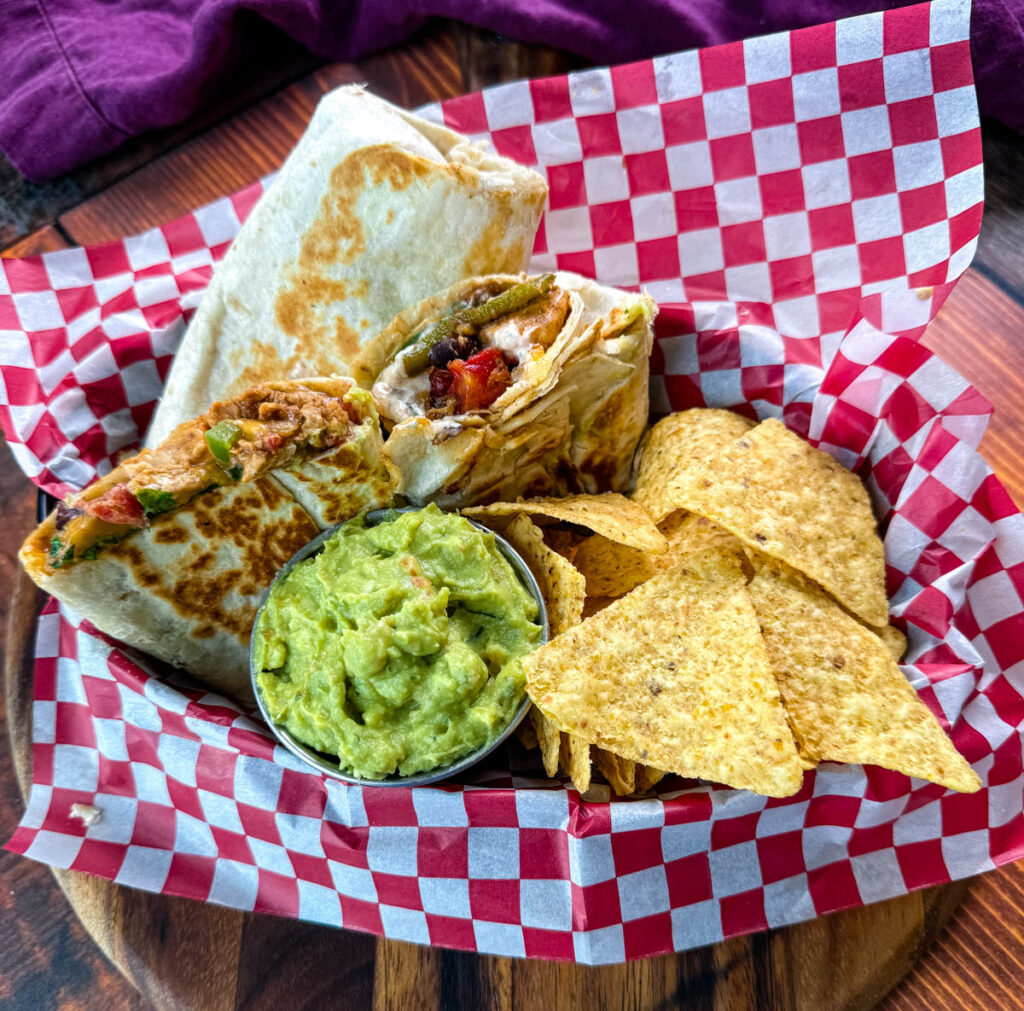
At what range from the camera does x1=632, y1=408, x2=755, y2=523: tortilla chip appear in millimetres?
1982

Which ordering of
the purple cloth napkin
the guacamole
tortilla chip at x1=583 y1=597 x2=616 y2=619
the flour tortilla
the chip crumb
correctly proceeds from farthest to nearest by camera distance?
the purple cloth napkin, tortilla chip at x1=583 y1=597 x2=616 y2=619, the chip crumb, the flour tortilla, the guacamole

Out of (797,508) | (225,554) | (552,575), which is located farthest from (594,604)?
(225,554)

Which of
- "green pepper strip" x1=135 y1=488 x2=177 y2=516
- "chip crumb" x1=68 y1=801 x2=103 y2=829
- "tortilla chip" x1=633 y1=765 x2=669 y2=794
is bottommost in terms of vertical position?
"chip crumb" x1=68 y1=801 x2=103 y2=829

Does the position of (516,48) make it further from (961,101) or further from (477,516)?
(477,516)

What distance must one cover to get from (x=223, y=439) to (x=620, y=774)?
3.39 feet

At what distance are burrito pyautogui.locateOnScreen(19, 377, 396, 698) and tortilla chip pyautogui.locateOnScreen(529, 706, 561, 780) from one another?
58 cm

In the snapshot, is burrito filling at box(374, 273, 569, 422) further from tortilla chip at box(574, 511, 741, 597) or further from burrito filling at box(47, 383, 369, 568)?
tortilla chip at box(574, 511, 741, 597)

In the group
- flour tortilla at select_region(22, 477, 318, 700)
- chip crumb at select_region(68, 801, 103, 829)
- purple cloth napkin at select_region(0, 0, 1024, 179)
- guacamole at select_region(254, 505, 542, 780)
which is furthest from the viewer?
purple cloth napkin at select_region(0, 0, 1024, 179)

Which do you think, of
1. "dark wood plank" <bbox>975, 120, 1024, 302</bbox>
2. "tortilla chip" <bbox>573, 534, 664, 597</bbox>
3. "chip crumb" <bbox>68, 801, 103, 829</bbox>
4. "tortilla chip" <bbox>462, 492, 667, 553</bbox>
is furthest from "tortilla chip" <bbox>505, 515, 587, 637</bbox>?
"dark wood plank" <bbox>975, 120, 1024, 302</bbox>

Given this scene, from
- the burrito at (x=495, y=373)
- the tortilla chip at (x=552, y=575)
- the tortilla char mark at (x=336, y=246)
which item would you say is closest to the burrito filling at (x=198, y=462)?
the burrito at (x=495, y=373)

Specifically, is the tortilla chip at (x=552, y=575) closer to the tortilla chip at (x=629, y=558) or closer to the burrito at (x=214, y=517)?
the tortilla chip at (x=629, y=558)

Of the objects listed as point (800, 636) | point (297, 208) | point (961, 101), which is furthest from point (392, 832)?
point (961, 101)

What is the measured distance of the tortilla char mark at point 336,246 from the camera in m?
1.86

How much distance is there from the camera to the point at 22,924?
1.98 meters
